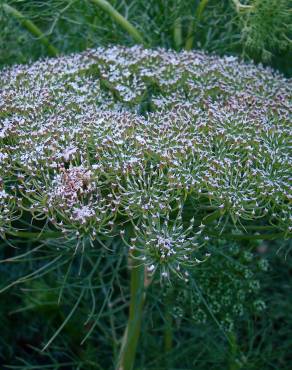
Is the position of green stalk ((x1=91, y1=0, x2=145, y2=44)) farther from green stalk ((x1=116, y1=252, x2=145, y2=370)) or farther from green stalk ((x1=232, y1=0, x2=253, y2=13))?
green stalk ((x1=116, y1=252, x2=145, y2=370))

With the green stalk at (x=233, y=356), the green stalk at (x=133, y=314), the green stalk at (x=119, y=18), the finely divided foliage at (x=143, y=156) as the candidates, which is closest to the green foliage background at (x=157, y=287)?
the green stalk at (x=233, y=356)

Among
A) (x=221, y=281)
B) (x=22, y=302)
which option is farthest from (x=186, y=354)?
(x=22, y=302)

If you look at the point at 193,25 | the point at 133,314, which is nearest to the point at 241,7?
the point at 193,25

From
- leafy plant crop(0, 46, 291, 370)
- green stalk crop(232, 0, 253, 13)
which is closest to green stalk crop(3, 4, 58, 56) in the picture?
leafy plant crop(0, 46, 291, 370)

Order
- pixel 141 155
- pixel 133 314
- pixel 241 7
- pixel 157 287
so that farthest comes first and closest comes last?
1. pixel 157 287
2. pixel 241 7
3. pixel 133 314
4. pixel 141 155

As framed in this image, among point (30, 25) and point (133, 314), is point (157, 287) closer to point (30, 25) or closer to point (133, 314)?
point (133, 314)

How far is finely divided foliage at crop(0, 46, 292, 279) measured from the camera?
6.88 ft

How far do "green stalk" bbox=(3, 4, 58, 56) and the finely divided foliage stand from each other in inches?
23.8

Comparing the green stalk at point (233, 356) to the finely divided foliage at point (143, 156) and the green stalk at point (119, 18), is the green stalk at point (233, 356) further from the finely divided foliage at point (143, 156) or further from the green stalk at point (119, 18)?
the green stalk at point (119, 18)

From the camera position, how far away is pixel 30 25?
3.39 metres

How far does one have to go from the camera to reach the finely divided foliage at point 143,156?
2.10 meters

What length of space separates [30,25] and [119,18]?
450mm

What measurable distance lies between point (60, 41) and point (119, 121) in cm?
152

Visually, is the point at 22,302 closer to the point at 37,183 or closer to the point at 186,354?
the point at 186,354
